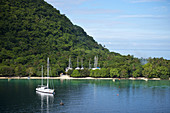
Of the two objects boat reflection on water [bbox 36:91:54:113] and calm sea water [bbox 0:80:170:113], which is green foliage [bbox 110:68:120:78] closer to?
calm sea water [bbox 0:80:170:113]

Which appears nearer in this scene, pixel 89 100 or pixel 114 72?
pixel 89 100

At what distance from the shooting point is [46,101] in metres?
85.1

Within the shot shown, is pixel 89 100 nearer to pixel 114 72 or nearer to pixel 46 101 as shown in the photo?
pixel 46 101

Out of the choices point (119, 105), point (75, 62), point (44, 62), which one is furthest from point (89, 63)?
point (119, 105)

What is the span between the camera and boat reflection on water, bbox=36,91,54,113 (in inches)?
2984

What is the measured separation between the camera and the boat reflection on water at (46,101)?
2984 inches

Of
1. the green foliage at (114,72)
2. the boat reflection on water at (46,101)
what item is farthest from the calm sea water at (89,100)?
the green foliage at (114,72)

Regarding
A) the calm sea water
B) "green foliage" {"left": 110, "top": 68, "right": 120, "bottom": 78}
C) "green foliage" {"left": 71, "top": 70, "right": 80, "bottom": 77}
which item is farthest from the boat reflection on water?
"green foliage" {"left": 110, "top": 68, "right": 120, "bottom": 78}

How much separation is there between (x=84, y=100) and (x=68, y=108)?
12243mm

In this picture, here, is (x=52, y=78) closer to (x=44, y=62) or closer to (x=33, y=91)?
(x=44, y=62)

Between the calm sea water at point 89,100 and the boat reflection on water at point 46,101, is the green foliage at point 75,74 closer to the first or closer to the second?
the calm sea water at point 89,100

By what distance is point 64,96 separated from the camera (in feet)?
306

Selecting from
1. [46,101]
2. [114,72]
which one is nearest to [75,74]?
[114,72]

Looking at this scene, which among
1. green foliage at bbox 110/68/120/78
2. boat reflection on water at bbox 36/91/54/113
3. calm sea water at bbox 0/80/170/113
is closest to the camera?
calm sea water at bbox 0/80/170/113
